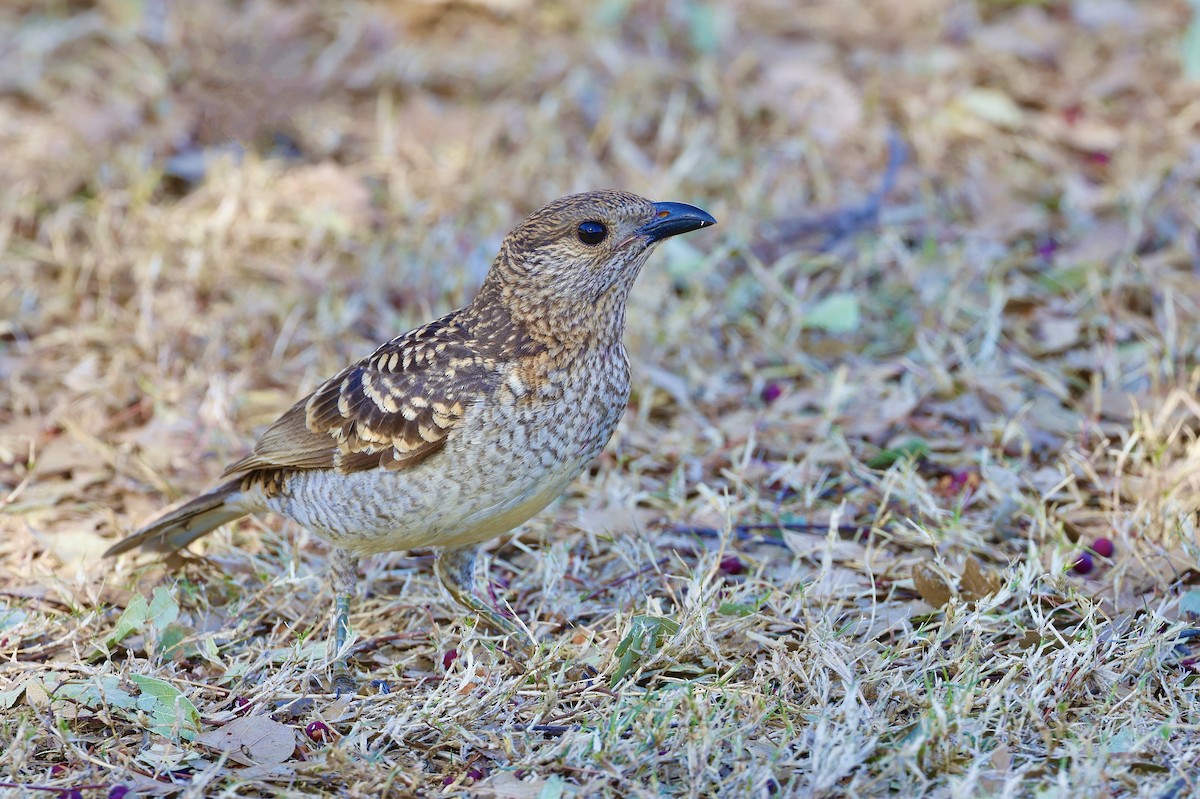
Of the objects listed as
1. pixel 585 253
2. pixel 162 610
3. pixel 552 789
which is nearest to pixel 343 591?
pixel 162 610

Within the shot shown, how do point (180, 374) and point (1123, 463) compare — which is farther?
point (180, 374)

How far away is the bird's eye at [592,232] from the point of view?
4219 mm

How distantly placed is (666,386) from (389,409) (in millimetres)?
1809

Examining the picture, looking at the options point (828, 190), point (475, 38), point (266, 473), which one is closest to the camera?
point (266, 473)

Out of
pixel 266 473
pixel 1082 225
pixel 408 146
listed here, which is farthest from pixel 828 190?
pixel 266 473

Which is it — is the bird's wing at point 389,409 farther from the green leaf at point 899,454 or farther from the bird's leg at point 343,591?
the green leaf at point 899,454

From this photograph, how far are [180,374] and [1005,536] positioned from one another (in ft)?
11.1

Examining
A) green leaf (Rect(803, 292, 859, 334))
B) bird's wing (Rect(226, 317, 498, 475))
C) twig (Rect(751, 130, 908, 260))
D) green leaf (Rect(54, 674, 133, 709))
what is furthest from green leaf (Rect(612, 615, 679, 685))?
twig (Rect(751, 130, 908, 260))

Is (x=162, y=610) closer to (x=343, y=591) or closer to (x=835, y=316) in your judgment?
(x=343, y=591)

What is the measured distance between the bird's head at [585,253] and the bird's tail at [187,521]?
121 centimetres

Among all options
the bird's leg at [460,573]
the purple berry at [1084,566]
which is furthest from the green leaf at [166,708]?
the purple berry at [1084,566]

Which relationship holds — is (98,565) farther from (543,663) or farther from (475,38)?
(475,38)

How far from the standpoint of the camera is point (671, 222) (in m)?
4.27

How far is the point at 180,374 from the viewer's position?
593 cm
